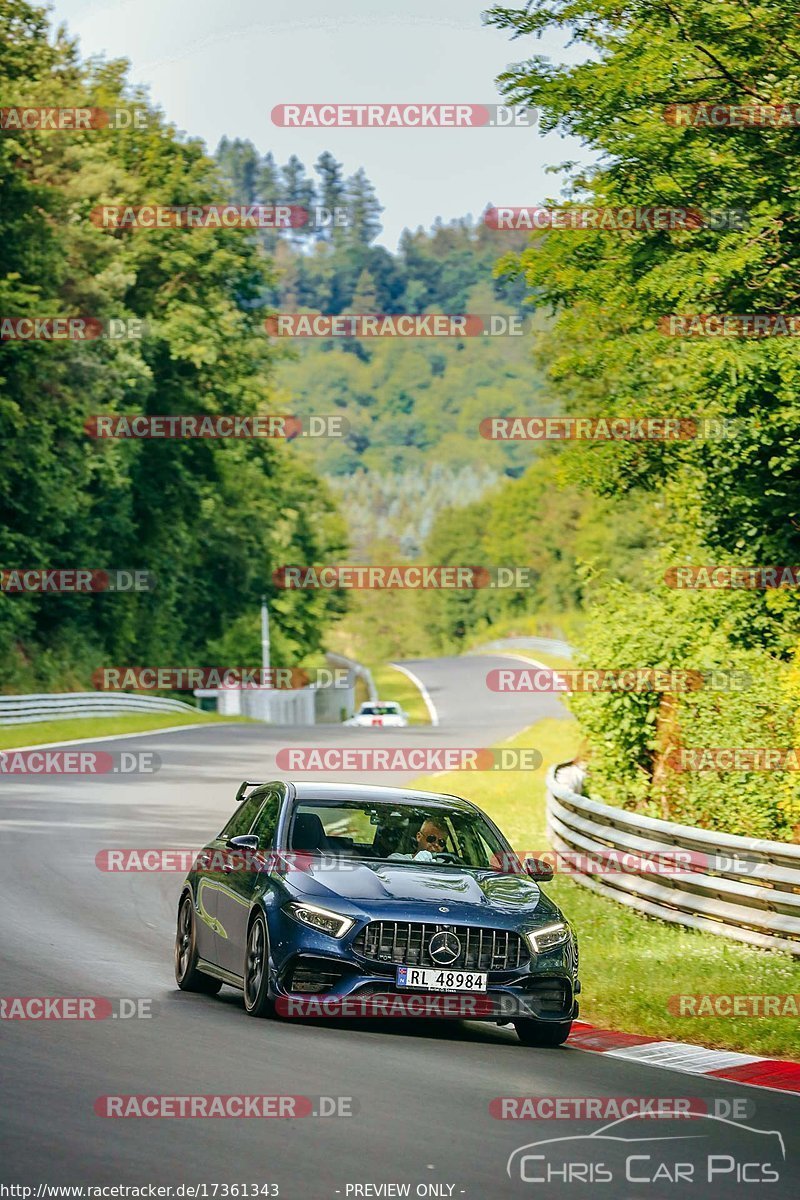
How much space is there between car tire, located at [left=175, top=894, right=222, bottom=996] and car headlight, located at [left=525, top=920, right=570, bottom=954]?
2493 millimetres

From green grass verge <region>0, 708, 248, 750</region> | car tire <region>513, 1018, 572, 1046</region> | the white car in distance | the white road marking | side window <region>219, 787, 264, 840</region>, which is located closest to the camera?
car tire <region>513, 1018, 572, 1046</region>

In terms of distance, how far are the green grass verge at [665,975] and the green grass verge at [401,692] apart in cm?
7250

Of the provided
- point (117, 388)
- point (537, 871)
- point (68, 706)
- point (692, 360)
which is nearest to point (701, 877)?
point (537, 871)

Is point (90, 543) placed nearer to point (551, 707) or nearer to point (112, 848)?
point (551, 707)

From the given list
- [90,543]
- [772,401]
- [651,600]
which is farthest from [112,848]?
[90,543]

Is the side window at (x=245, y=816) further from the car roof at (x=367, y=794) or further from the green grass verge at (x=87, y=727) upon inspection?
the green grass verge at (x=87, y=727)

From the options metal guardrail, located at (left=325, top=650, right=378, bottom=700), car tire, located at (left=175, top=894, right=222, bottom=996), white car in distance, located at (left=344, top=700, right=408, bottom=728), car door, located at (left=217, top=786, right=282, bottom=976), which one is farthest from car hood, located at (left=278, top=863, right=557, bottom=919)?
metal guardrail, located at (left=325, top=650, right=378, bottom=700)

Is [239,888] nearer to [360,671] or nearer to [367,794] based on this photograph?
[367,794]

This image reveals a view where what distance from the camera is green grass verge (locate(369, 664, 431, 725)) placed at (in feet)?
316

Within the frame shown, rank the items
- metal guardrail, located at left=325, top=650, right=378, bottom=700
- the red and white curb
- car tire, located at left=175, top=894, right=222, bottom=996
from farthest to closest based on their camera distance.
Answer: metal guardrail, located at left=325, top=650, right=378, bottom=700
car tire, located at left=175, top=894, right=222, bottom=996
the red and white curb

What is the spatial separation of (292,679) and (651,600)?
82400 millimetres

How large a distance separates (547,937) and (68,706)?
41284mm

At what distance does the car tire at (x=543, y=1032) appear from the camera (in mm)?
11078

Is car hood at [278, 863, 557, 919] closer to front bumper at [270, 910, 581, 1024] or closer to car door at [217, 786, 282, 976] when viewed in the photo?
front bumper at [270, 910, 581, 1024]
